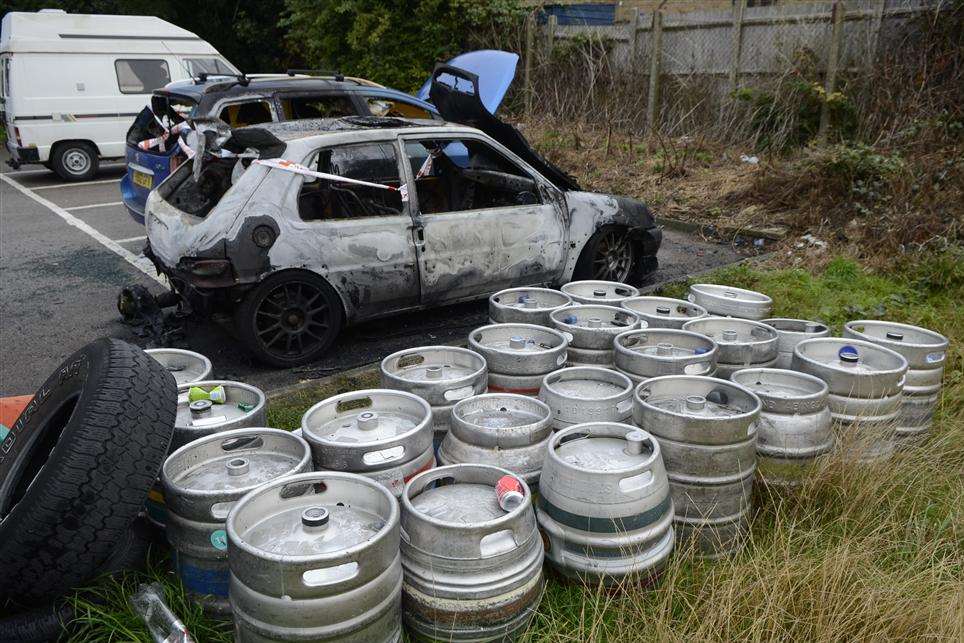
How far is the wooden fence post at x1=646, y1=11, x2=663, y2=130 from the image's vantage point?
42.3 feet

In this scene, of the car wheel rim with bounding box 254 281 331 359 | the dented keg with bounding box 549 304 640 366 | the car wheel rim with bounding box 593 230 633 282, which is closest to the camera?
the dented keg with bounding box 549 304 640 366

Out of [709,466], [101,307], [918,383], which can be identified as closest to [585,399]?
[709,466]

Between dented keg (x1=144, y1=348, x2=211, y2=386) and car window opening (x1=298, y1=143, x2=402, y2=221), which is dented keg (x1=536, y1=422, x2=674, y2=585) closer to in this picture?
dented keg (x1=144, y1=348, x2=211, y2=386)

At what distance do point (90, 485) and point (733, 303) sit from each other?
3.47 meters

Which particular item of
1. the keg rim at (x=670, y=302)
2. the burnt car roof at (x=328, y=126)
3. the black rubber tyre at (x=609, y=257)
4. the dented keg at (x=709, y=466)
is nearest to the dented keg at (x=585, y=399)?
the dented keg at (x=709, y=466)

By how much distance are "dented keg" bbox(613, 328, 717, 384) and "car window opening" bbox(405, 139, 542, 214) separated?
244cm

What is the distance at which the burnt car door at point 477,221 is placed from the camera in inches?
212

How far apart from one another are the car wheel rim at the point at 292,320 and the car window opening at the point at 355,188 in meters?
0.54

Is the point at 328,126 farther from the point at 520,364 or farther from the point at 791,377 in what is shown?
the point at 791,377

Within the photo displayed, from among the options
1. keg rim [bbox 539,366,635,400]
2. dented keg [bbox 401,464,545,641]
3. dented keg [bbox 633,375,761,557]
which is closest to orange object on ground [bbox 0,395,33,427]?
dented keg [bbox 401,464,545,641]

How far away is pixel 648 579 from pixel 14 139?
44.5 feet

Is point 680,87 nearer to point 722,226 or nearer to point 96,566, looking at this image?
point 722,226

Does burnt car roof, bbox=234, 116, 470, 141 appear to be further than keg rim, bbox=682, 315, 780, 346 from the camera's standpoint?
Yes

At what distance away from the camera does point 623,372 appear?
11.4 feet
